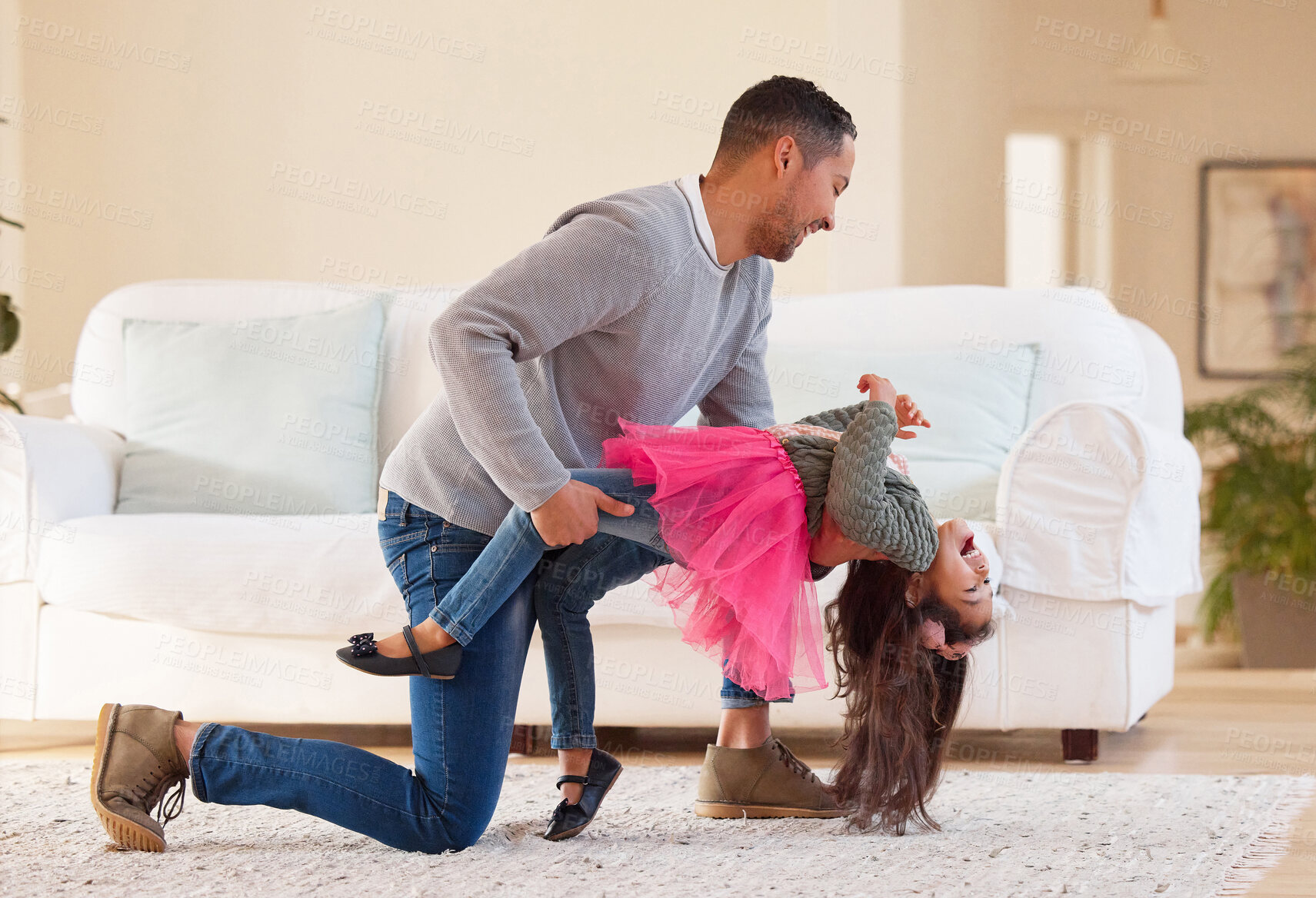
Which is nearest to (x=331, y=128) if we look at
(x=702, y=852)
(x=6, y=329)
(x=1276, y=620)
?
(x=6, y=329)

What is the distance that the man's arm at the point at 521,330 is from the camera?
1.28 m

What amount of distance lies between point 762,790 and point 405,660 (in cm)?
57

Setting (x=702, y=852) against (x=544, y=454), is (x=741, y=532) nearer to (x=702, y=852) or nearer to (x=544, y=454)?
(x=544, y=454)

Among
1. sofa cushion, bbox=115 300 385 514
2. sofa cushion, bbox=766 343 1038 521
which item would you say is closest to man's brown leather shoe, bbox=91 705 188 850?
sofa cushion, bbox=115 300 385 514

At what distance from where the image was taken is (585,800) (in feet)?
5.21

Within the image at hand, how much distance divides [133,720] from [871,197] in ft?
7.30

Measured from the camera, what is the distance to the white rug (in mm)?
1332

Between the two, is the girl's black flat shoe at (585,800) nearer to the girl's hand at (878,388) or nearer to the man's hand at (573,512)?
the man's hand at (573,512)

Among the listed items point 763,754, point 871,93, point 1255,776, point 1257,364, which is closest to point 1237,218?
point 1257,364

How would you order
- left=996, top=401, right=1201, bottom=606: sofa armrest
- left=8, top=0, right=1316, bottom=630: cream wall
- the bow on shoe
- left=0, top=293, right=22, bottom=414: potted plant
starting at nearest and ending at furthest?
A: the bow on shoe, left=996, top=401, right=1201, bottom=606: sofa armrest, left=0, top=293, right=22, bottom=414: potted plant, left=8, top=0, right=1316, bottom=630: cream wall

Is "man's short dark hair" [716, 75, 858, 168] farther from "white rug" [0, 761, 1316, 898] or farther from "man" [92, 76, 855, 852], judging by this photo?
"white rug" [0, 761, 1316, 898]

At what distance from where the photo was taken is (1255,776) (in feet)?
6.32

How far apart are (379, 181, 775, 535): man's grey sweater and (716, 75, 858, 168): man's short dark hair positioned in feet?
0.34

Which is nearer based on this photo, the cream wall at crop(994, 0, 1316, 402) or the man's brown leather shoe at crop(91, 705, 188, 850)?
the man's brown leather shoe at crop(91, 705, 188, 850)
